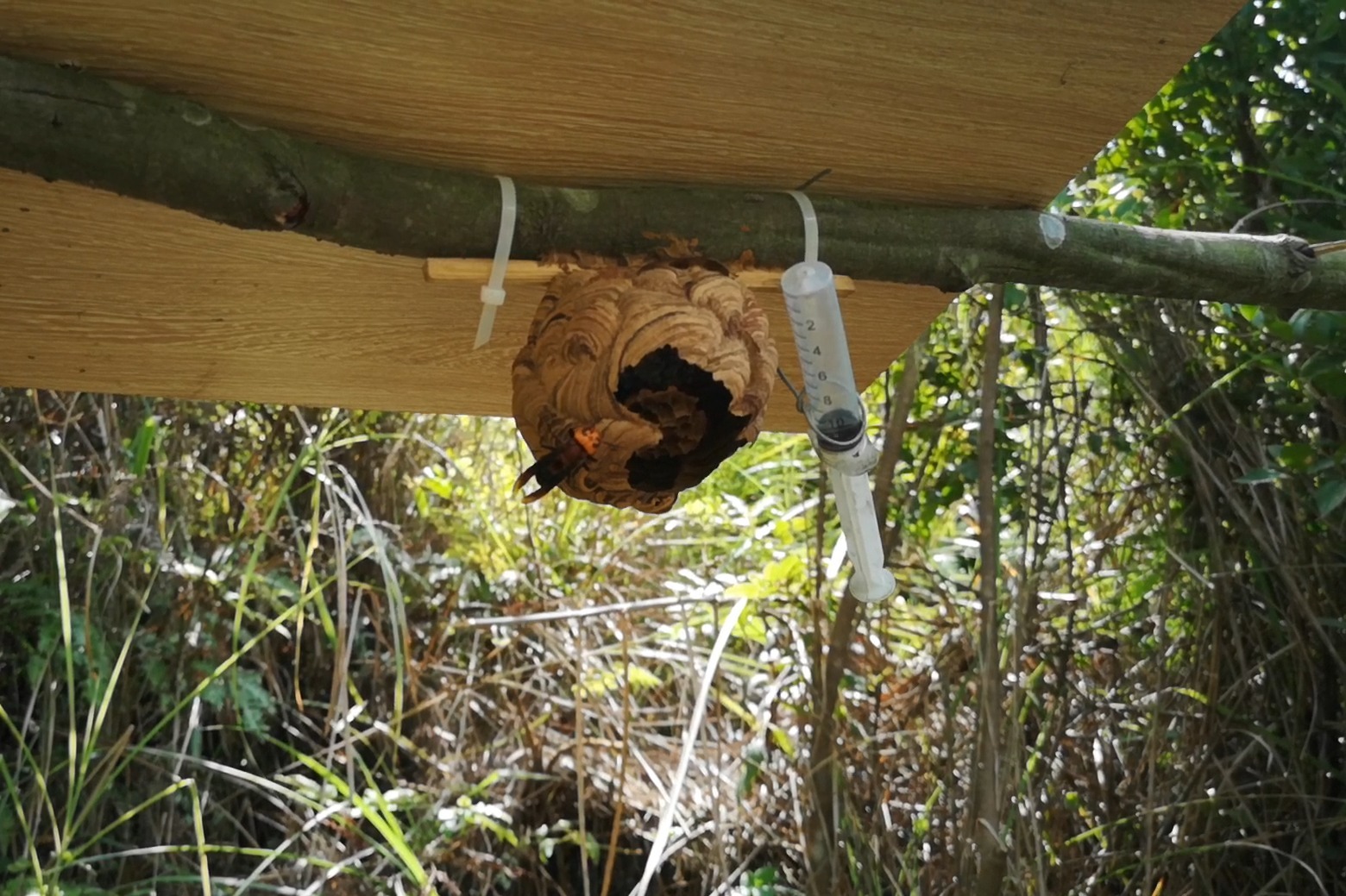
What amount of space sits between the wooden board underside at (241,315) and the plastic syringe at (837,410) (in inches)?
6.9

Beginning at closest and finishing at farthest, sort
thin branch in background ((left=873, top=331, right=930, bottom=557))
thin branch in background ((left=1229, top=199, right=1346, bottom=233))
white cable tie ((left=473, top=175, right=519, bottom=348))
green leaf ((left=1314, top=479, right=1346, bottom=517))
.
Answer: white cable tie ((left=473, top=175, right=519, bottom=348)) < green leaf ((left=1314, top=479, right=1346, bottom=517)) < thin branch in background ((left=1229, top=199, right=1346, bottom=233)) < thin branch in background ((left=873, top=331, right=930, bottom=557))

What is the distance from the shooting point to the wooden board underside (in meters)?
0.86

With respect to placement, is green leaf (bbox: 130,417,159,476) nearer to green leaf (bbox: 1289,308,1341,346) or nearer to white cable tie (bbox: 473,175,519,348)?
white cable tie (bbox: 473,175,519,348)

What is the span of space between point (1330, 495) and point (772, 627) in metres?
0.94

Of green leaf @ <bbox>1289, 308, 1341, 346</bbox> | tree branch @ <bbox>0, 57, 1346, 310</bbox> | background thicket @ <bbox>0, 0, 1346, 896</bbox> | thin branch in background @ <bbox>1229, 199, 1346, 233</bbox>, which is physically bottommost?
background thicket @ <bbox>0, 0, 1346, 896</bbox>

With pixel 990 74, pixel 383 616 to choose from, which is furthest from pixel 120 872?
pixel 990 74

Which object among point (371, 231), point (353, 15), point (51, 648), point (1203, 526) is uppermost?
point (353, 15)

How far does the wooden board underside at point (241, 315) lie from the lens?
2.81ft

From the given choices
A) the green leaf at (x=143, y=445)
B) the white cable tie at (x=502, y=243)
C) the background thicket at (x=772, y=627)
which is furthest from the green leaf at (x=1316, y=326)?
the green leaf at (x=143, y=445)

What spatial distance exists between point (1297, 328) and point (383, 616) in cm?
155

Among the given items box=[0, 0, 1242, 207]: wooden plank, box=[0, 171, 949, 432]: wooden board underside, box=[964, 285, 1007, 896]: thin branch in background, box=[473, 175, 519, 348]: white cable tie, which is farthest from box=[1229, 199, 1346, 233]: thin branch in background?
box=[473, 175, 519, 348]: white cable tie

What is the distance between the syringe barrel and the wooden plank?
10cm

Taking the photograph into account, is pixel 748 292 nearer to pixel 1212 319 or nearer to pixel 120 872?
pixel 1212 319

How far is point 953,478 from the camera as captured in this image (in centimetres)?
176
